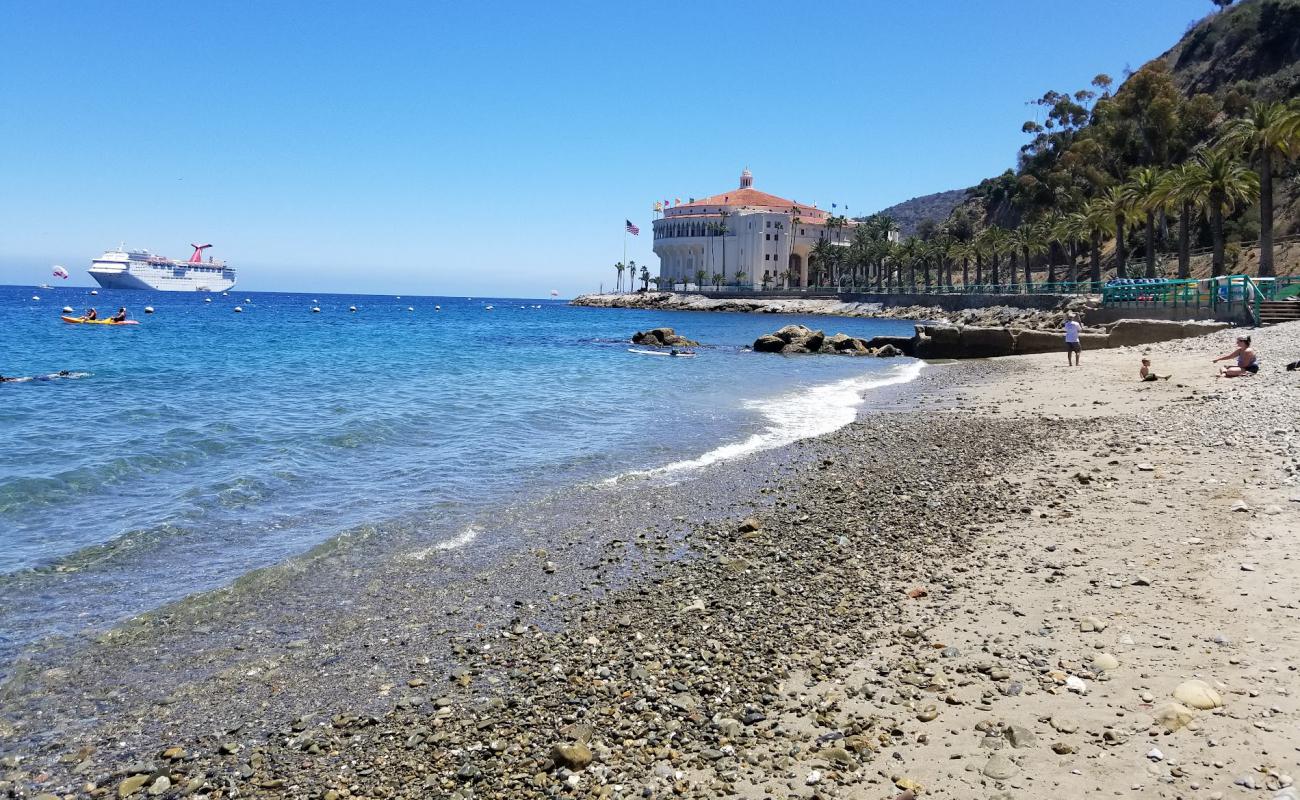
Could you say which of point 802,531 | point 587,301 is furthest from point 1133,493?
point 587,301

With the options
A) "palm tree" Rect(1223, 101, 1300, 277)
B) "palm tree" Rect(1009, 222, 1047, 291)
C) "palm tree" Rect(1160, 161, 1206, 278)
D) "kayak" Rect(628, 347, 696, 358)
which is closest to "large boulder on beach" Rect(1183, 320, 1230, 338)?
"palm tree" Rect(1223, 101, 1300, 277)

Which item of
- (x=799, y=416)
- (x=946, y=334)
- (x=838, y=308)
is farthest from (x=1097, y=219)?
(x=799, y=416)

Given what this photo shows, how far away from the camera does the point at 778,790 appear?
456 centimetres

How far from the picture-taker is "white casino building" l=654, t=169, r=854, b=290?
134 meters

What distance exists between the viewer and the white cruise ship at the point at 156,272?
555ft

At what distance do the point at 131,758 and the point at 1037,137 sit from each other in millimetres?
125264

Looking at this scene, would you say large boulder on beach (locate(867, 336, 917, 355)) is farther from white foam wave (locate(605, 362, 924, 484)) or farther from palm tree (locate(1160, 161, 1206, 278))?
palm tree (locate(1160, 161, 1206, 278))

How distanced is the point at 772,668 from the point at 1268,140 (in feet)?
140

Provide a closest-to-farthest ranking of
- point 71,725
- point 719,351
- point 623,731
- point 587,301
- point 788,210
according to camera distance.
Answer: point 623,731
point 71,725
point 719,351
point 788,210
point 587,301

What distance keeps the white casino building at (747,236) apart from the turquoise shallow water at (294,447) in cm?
9761

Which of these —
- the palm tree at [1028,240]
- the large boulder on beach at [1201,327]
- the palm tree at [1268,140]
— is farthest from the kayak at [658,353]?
the palm tree at [1028,240]

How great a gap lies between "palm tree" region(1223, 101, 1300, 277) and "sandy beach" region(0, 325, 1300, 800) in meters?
33.7

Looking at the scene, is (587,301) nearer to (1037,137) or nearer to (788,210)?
(788,210)

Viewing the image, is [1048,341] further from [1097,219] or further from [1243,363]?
[1097,219]
